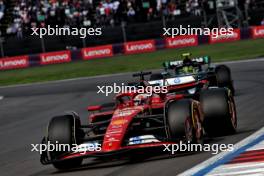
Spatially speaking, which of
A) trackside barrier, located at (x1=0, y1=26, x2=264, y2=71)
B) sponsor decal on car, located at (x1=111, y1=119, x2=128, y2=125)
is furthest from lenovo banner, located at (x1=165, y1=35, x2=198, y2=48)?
sponsor decal on car, located at (x1=111, y1=119, x2=128, y2=125)

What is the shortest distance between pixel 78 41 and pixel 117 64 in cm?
685

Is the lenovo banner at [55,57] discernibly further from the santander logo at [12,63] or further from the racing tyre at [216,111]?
the racing tyre at [216,111]

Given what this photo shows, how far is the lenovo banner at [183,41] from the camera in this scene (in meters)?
40.3

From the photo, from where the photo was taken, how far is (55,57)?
4278 cm

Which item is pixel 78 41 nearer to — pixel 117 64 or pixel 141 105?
pixel 117 64

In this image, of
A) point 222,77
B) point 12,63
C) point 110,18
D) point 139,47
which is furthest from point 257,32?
point 222,77

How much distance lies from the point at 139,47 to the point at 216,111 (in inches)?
1175

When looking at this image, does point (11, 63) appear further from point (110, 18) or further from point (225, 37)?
point (225, 37)

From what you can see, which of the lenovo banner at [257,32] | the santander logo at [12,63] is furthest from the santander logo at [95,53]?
the lenovo banner at [257,32]

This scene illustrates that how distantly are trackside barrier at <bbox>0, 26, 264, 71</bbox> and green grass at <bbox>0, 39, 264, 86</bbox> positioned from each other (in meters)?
0.47

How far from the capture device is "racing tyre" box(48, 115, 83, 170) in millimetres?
11180

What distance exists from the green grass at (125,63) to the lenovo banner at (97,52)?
104cm

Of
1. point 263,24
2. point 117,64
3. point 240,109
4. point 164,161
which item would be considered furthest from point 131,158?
point 263,24

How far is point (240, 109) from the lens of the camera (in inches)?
677
